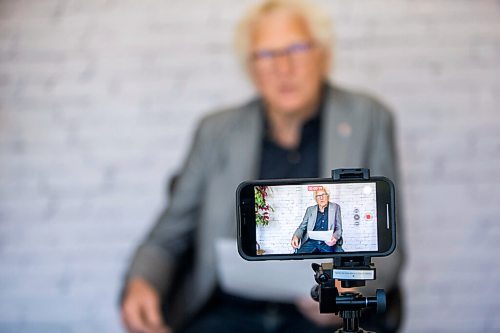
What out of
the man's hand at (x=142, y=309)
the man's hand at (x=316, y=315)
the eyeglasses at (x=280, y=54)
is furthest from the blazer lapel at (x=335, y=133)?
the man's hand at (x=142, y=309)

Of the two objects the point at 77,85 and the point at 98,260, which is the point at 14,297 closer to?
the point at 98,260

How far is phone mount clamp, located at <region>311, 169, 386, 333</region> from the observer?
1621mm

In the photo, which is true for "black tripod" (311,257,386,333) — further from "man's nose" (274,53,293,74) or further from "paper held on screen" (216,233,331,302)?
"man's nose" (274,53,293,74)

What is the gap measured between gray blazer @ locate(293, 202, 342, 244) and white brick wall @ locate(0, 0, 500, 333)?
5.18 ft

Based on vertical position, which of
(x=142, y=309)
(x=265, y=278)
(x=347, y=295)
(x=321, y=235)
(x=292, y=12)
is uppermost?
(x=292, y=12)

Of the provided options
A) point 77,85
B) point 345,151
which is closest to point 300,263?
point 345,151

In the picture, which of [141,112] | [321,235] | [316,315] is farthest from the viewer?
[141,112]

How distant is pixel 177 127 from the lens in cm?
319

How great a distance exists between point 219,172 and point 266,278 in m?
0.45

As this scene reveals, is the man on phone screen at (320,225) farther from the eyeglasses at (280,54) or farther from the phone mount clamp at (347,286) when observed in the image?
the eyeglasses at (280,54)

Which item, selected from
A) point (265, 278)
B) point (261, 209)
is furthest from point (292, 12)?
point (261, 209)

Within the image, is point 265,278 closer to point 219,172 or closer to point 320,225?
point 219,172

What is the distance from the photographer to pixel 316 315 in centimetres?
263

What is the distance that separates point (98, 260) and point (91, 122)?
0.50 metres
